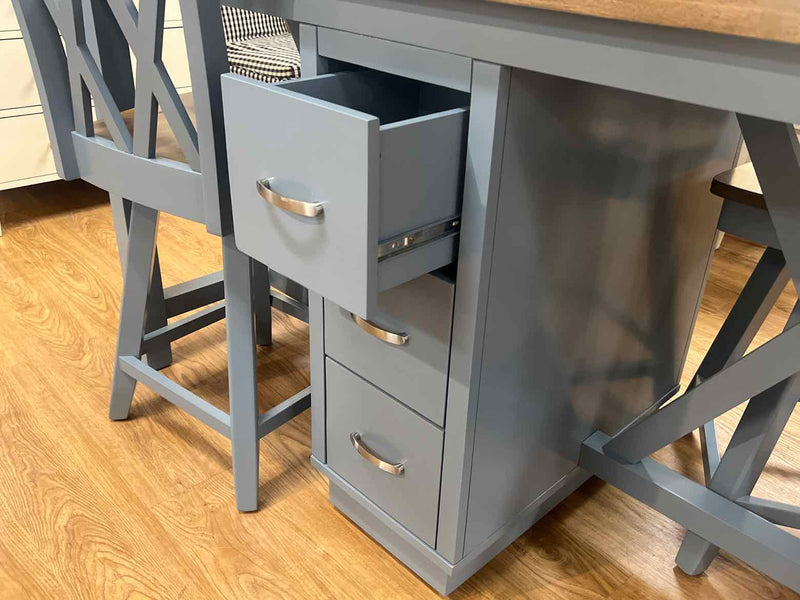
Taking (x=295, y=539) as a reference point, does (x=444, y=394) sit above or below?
above

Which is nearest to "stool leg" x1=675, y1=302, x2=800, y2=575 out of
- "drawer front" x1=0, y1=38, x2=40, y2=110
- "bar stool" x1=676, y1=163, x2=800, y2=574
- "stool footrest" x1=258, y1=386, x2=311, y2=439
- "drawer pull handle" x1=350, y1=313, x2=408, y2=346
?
"bar stool" x1=676, y1=163, x2=800, y2=574

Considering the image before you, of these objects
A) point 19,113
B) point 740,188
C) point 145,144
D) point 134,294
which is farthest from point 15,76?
point 740,188

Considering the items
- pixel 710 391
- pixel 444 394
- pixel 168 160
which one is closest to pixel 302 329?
pixel 168 160

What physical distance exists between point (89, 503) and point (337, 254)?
760 mm

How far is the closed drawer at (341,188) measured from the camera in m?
0.64

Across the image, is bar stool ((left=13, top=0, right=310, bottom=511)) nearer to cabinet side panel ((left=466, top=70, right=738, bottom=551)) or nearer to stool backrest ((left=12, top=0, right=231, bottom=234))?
stool backrest ((left=12, top=0, right=231, bottom=234))

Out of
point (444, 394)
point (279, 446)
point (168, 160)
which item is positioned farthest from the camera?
point (279, 446)

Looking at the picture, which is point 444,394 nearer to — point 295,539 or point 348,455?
point 348,455

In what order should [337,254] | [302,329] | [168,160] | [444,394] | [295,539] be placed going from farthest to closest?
[302,329] < [295,539] < [168,160] < [444,394] < [337,254]

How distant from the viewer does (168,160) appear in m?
0.99

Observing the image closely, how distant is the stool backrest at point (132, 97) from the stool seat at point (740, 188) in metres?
0.69

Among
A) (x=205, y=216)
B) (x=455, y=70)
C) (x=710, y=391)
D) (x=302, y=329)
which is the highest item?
(x=455, y=70)

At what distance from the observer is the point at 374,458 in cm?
98

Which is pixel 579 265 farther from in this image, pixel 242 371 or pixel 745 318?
pixel 242 371
